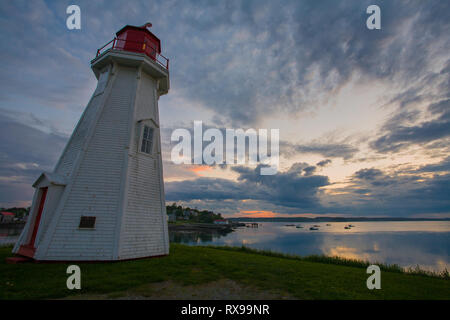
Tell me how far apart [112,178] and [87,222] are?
221cm

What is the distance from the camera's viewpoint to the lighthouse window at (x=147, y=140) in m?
11.9

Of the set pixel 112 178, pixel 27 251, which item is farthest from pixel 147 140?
pixel 27 251

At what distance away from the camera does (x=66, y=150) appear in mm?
11461

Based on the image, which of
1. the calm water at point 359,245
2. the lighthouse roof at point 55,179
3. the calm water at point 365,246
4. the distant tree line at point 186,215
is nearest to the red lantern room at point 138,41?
the lighthouse roof at point 55,179

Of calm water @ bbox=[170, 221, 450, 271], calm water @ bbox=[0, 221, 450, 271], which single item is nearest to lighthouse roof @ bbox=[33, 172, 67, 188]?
calm water @ bbox=[0, 221, 450, 271]

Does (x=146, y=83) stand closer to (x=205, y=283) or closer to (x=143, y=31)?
(x=143, y=31)

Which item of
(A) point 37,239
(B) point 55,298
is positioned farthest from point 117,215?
(B) point 55,298

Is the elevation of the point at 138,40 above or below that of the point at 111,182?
above

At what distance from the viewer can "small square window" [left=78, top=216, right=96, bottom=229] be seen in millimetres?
9202

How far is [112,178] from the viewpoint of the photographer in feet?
33.4

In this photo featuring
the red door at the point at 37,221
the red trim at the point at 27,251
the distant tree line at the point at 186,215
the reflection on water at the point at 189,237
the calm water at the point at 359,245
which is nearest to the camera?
the red trim at the point at 27,251

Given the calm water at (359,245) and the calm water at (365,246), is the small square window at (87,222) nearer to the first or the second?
the calm water at (359,245)

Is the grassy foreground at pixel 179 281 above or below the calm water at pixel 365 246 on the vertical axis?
above

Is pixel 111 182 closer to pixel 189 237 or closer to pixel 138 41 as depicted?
pixel 138 41
